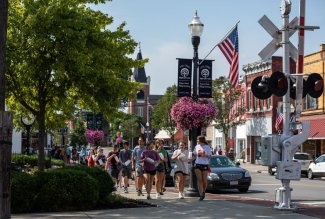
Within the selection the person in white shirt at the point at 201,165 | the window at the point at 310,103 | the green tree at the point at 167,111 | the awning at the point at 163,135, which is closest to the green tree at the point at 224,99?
the window at the point at 310,103

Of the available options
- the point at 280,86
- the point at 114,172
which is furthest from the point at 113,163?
the point at 280,86

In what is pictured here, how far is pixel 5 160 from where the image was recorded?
7.44 m

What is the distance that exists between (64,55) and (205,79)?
4868 mm

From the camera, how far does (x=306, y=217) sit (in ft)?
37.6

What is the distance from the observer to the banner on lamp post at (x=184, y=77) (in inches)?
691

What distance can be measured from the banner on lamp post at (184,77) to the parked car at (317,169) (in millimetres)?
16295

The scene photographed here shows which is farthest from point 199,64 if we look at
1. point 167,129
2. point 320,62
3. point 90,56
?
point 167,129

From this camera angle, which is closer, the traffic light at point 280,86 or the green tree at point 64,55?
the traffic light at point 280,86

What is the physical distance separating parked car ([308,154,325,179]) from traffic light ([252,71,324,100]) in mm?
19486

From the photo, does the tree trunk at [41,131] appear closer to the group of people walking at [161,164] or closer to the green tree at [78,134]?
the group of people walking at [161,164]

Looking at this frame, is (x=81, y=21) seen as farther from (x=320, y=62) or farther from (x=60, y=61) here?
(x=320, y=62)

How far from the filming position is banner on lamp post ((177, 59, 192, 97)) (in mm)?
17562

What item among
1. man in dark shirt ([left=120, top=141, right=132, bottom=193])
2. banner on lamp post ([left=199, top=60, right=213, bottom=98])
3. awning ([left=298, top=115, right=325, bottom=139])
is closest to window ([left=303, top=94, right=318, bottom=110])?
awning ([left=298, top=115, right=325, bottom=139])

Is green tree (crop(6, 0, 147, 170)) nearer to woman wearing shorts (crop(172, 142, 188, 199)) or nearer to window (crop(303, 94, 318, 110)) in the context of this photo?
woman wearing shorts (crop(172, 142, 188, 199))
